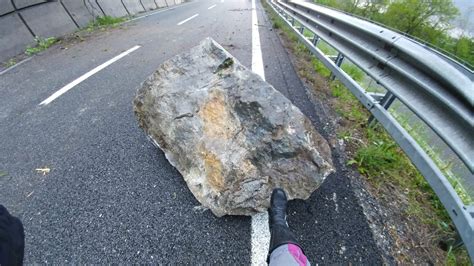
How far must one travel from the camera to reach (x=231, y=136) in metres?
1.84

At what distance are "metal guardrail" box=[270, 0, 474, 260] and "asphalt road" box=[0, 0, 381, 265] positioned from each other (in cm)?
50

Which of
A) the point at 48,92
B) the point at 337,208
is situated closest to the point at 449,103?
the point at 337,208

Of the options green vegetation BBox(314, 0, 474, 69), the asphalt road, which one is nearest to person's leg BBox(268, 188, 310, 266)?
the asphalt road

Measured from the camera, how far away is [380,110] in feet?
6.48

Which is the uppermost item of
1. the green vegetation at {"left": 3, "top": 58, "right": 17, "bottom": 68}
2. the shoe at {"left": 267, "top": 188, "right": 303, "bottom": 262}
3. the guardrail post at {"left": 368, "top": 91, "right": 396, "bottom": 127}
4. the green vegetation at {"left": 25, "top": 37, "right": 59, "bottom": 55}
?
the guardrail post at {"left": 368, "top": 91, "right": 396, "bottom": 127}

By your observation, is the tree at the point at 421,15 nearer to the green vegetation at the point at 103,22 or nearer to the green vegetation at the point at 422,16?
the green vegetation at the point at 422,16

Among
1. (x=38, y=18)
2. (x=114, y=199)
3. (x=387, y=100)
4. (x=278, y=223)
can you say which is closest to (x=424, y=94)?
(x=387, y=100)

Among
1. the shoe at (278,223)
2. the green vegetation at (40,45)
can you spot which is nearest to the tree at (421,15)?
the green vegetation at (40,45)

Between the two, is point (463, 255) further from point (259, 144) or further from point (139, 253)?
point (139, 253)

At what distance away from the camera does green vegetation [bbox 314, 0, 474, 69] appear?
21875 mm

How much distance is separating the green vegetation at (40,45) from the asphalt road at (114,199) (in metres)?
2.58

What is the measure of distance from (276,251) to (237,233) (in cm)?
32

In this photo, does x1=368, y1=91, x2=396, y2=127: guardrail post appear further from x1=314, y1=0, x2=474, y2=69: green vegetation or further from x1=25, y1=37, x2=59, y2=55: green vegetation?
x1=314, y1=0, x2=474, y2=69: green vegetation

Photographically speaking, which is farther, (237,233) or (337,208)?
(337,208)
